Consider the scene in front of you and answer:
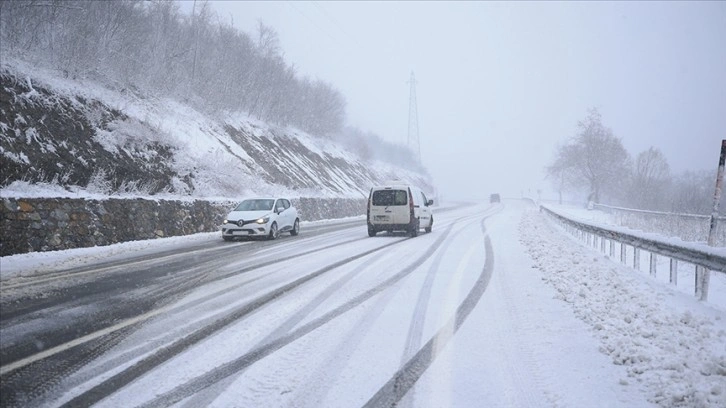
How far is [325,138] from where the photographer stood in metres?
52.8

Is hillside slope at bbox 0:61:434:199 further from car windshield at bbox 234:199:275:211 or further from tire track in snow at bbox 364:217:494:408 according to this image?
tire track in snow at bbox 364:217:494:408

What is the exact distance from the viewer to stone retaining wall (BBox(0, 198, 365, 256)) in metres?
9.44

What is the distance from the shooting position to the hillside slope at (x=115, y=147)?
448 inches

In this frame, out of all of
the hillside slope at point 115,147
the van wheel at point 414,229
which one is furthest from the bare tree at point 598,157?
the van wheel at point 414,229

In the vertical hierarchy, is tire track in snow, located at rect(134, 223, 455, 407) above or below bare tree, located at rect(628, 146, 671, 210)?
below

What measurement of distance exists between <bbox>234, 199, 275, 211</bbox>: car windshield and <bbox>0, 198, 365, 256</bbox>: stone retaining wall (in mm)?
2252

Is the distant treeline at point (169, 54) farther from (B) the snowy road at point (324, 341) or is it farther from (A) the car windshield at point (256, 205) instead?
(B) the snowy road at point (324, 341)

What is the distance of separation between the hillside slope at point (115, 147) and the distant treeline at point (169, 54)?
47.8 inches

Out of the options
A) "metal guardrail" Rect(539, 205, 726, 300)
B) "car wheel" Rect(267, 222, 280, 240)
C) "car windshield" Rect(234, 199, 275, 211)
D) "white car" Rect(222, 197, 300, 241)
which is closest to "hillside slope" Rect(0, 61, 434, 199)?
"car windshield" Rect(234, 199, 275, 211)

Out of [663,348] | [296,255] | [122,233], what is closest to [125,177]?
[122,233]

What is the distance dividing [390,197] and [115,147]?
35.3 feet

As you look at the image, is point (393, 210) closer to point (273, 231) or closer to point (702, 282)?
point (273, 231)

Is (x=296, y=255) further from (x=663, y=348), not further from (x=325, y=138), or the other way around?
(x=325, y=138)

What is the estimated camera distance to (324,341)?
4.26 m
